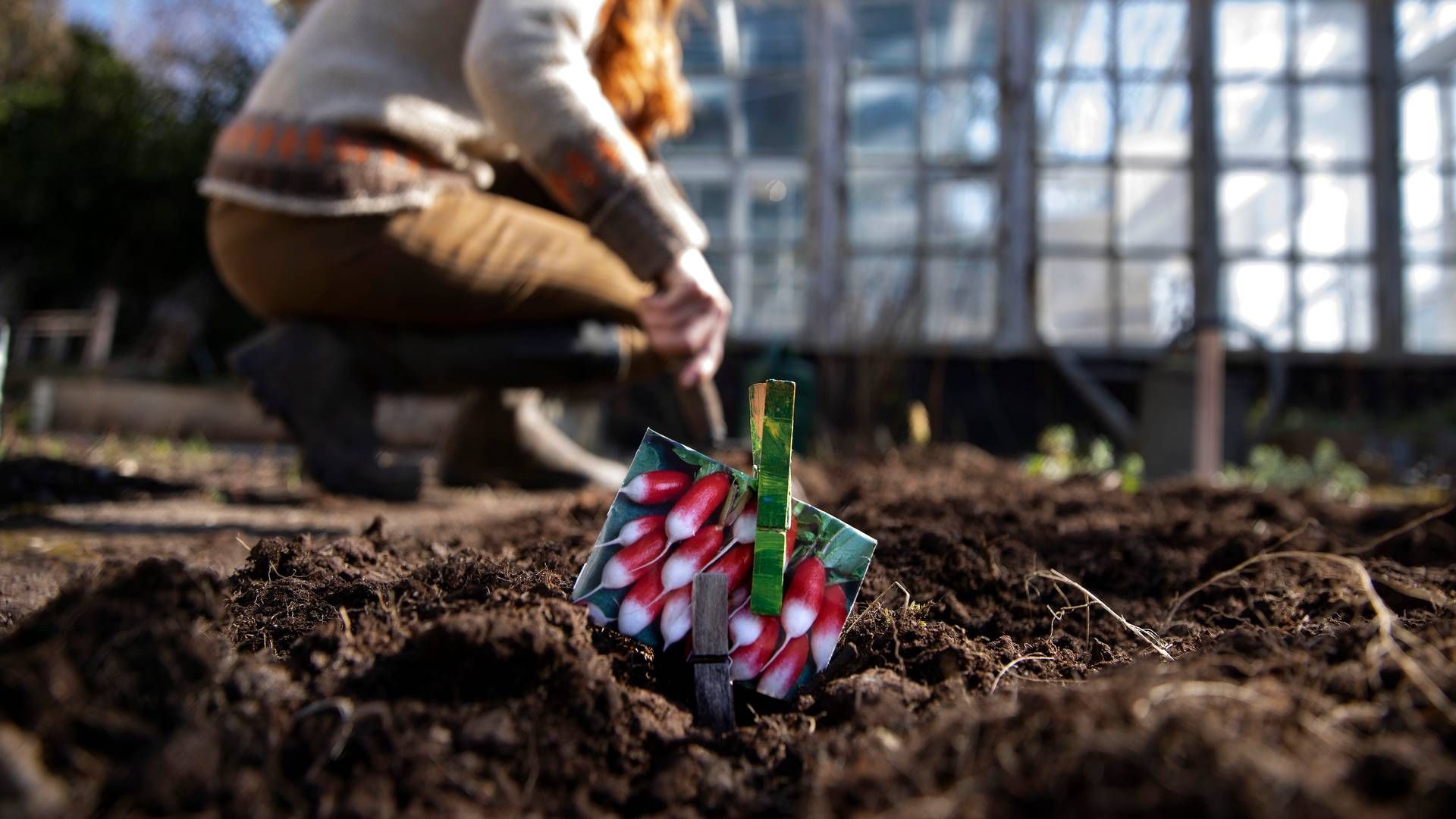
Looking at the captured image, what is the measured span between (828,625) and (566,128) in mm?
1135

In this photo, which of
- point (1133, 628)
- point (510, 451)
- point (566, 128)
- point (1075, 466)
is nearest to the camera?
point (1133, 628)

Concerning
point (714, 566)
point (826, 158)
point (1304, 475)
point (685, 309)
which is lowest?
point (1304, 475)

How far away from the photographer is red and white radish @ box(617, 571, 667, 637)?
0.88m

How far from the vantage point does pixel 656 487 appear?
0.92m

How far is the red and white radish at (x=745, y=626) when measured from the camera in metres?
0.88

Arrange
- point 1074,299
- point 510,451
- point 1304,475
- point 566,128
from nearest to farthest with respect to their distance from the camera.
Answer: point 566,128 → point 510,451 → point 1304,475 → point 1074,299

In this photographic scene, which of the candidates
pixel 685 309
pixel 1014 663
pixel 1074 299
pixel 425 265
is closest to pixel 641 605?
pixel 1014 663

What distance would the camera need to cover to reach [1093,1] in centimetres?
710

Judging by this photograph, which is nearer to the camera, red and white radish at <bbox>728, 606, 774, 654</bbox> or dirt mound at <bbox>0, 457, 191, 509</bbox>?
red and white radish at <bbox>728, 606, 774, 654</bbox>

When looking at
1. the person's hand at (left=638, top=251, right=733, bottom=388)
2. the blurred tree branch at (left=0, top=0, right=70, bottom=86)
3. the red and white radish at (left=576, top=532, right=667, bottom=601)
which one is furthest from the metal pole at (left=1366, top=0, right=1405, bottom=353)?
the blurred tree branch at (left=0, top=0, right=70, bottom=86)

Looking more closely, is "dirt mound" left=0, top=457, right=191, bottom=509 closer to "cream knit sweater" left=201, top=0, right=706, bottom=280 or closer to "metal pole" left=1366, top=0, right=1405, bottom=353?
"cream knit sweater" left=201, top=0, right=706, bottom=280

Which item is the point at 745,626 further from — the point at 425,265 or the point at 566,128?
the point at 425,265

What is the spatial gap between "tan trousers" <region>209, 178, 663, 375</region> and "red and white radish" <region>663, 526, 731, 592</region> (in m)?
1.41

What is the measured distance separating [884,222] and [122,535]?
603 centimetres
